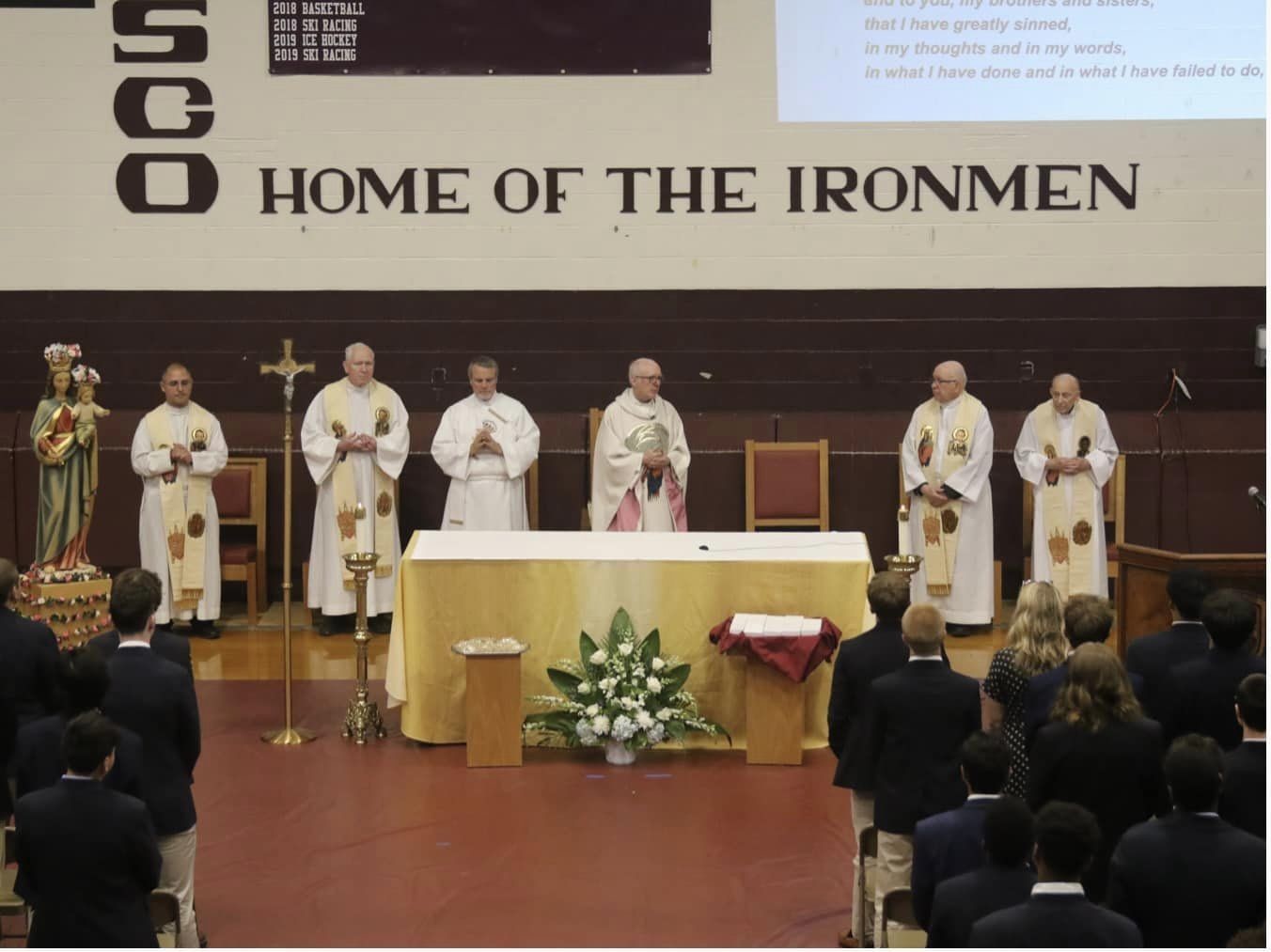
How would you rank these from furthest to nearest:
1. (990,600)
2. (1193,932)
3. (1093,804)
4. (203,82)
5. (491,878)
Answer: (203,82) < (990,600) < (491,878) < (1093,804) < (1193,932)

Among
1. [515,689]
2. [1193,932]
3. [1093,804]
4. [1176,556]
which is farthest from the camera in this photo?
[515,689]

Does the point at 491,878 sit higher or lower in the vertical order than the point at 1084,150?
lower

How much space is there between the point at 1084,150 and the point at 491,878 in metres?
8.33

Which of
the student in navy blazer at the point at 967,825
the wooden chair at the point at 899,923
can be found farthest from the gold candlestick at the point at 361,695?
the student in navy blazer at the point at 967,825

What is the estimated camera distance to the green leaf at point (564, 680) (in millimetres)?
9281

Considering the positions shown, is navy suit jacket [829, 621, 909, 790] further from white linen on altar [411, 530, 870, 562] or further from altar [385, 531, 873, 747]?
white linen on altar [411, 530, 870, 562]

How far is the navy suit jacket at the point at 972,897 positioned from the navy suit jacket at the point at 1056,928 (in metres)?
0.24

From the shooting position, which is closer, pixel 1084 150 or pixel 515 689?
pixel 515 689

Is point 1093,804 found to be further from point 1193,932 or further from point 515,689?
point 515,689

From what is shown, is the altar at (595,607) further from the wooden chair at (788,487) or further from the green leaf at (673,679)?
the wooden chair at (788,487)

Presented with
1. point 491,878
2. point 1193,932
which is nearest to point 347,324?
point 491,878

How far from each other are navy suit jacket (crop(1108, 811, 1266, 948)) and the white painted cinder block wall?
9.41 meters

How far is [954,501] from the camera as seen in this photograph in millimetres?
12648

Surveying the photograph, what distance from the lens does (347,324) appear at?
13875 mm
